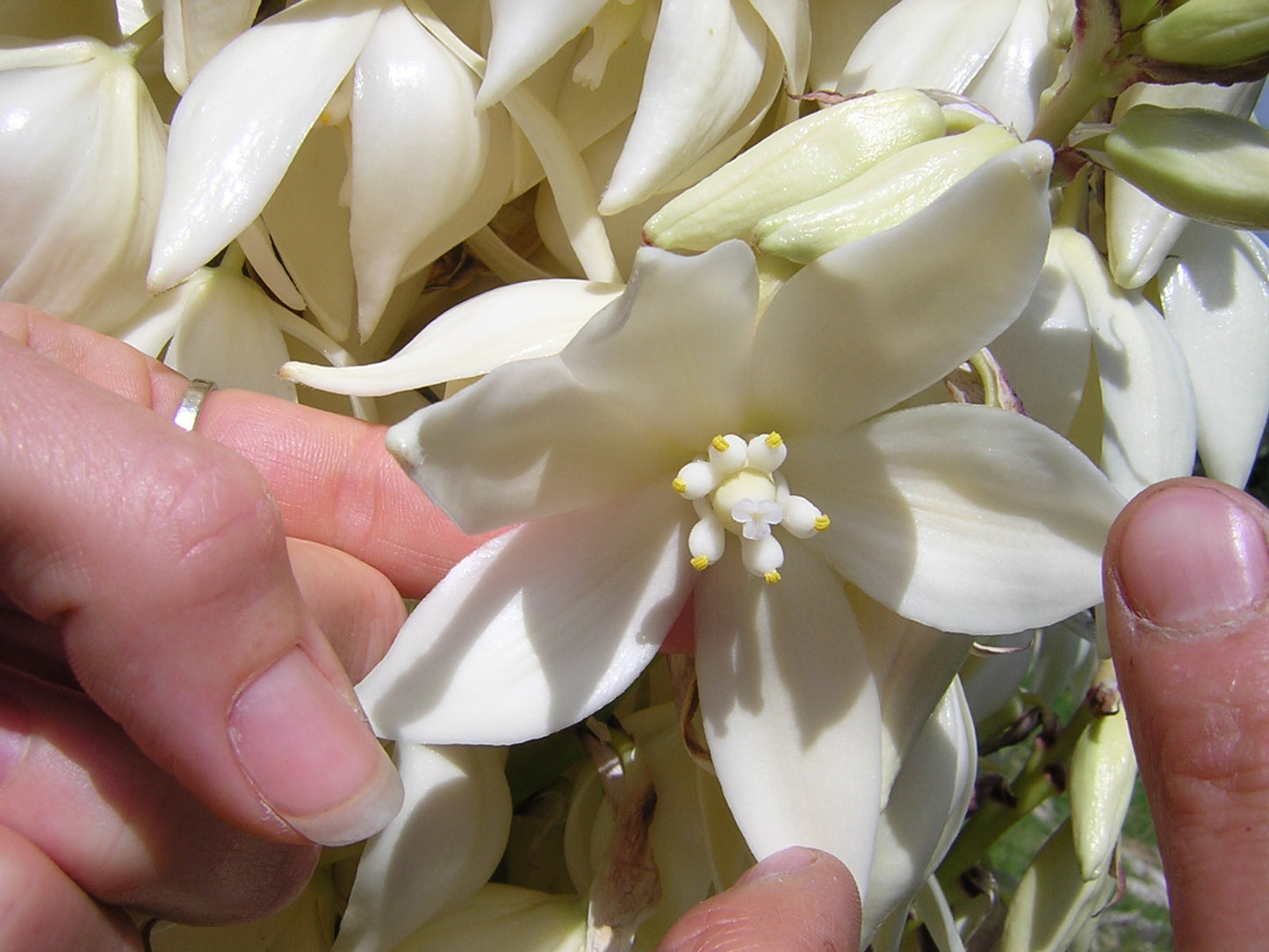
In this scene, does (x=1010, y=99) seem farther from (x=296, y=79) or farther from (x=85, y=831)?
(x=85, y=831)

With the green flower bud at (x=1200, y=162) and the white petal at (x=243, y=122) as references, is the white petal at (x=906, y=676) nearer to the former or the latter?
the green flower bud at (x=1200, y=162)

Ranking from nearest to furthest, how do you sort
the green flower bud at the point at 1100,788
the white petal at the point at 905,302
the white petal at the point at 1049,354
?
the white petal at the point at 905,302
the white petal at the point at 1049,354
the green flower bud at the point at 1100,788

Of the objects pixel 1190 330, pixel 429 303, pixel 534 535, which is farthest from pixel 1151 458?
pixel 429 303

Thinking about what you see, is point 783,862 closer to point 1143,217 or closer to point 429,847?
point 429,847

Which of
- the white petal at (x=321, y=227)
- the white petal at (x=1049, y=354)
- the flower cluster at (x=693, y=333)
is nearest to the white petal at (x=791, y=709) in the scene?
the flower cluster at (x=693, y=333)

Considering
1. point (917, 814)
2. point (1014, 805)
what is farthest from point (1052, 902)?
point (917, 814)

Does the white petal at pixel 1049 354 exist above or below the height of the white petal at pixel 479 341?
below
